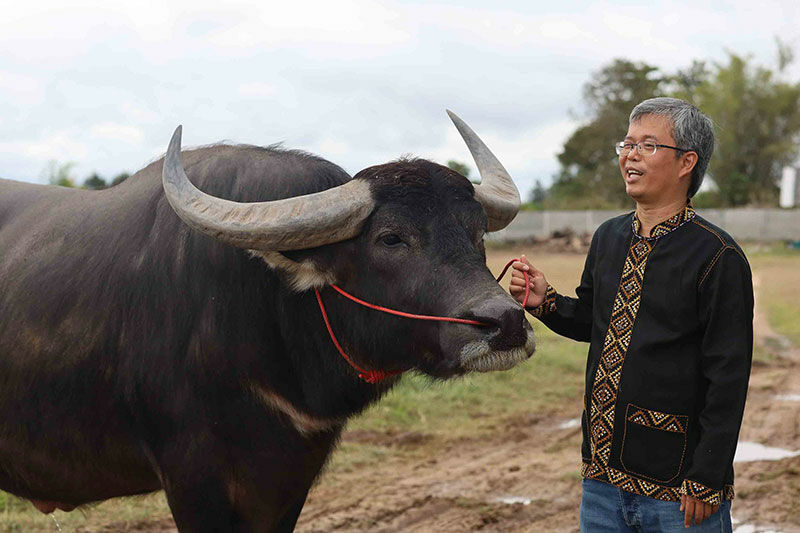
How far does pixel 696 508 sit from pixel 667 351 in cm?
48

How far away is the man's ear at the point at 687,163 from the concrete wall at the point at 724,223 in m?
31.3

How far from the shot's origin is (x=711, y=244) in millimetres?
2580

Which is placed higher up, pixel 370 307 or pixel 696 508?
pixel 370 307

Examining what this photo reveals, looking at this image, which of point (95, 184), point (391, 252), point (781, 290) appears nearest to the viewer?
point (391, 252)

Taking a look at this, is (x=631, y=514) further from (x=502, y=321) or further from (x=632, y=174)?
(x=632, y=174)

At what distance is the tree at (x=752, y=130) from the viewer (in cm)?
4384

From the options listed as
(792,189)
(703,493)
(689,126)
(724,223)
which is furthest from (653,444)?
(792,189)

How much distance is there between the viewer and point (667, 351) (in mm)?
2613

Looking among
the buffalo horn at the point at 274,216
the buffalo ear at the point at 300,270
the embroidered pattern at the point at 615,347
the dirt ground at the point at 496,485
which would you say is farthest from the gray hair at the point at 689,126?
the dirt ground at the point at 496,485

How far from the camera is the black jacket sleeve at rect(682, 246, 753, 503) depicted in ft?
8.12

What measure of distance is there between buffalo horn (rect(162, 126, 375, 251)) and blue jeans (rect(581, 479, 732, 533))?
1.21 m

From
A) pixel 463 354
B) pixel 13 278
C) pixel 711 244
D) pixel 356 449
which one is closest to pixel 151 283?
pixel 13 278

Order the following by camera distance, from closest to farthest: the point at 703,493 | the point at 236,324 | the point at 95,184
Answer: the point at 703,493, the point at 236,324, the point at 95,184

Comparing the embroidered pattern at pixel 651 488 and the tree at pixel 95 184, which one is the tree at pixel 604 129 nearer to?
the tree at pixel 95 184
